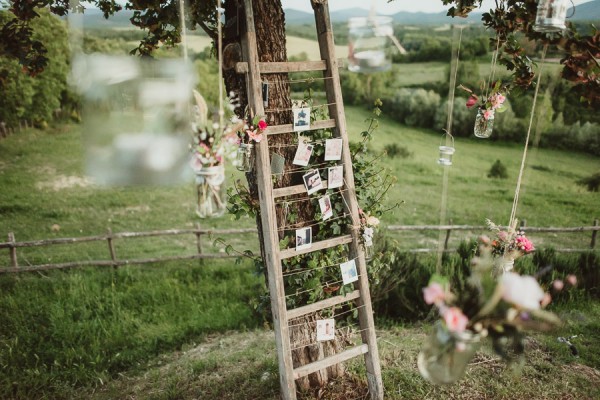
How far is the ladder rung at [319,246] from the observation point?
3127mm

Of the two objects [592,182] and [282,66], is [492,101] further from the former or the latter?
[592,182]

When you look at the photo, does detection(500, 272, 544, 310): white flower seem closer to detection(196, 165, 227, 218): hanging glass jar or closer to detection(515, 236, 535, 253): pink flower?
detection(196, 165, 227, 218): hanging glass jar

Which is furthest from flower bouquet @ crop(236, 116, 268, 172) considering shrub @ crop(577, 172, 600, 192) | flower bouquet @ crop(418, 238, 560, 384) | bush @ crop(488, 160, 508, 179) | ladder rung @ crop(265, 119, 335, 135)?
shrub @ crop(577, 172, 600, 192)

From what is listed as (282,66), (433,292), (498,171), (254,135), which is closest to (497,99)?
(282,66)

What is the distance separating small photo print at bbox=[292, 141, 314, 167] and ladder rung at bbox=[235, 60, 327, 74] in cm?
51

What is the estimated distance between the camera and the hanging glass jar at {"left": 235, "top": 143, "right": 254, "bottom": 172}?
9.23 feet

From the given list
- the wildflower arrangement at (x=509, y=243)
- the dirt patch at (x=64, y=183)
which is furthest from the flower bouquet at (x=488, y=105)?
the dirt patch at (x=64, y=183)

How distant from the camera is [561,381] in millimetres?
3918

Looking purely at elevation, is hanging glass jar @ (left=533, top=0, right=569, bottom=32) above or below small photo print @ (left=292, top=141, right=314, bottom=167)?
above

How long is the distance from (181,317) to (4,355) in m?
2.09

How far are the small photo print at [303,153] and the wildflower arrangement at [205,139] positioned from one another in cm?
81

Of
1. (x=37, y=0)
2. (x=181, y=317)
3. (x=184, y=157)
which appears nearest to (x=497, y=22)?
(x=184, y=157)

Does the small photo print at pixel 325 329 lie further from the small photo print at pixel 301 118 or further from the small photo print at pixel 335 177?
the small photo print at pixel 301 118

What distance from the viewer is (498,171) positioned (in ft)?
49.4
